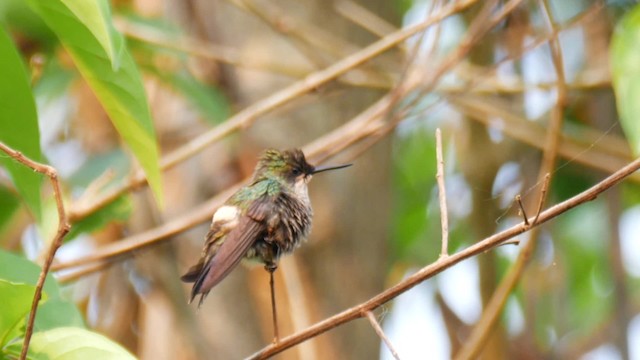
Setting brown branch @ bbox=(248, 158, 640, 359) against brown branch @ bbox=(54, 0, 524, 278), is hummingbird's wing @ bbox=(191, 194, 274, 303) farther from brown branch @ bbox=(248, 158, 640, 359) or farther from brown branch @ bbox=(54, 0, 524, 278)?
brown branch @ bbox=(54, 0, 524, 278)

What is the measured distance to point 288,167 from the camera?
2.17 metres

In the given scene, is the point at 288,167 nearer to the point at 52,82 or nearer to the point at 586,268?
the point at 52,82

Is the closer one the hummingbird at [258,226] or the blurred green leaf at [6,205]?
the hummingbird at [258,226]

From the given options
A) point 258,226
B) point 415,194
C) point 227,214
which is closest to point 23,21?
point 227,214

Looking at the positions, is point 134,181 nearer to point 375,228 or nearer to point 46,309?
point 375,228

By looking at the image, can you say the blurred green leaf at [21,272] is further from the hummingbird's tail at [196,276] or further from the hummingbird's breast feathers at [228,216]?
the hummingbird's breast feathers at [228,216]

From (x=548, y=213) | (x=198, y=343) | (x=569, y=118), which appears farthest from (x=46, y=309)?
(x=569, y=118)

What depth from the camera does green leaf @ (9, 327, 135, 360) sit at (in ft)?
4.16

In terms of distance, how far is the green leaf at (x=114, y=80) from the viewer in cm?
144

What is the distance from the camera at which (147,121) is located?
1.54m

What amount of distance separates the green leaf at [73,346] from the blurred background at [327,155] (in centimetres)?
137

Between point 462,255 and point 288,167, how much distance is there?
0.86 m

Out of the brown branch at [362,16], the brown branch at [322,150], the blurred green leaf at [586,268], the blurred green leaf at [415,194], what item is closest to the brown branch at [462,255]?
the brown branch at [322,150]

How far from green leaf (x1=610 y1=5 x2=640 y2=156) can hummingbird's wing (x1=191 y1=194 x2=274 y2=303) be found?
65 centimetres
